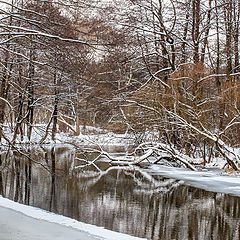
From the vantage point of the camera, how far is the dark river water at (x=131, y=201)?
7852mm

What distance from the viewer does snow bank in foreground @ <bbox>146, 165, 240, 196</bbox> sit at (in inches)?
491

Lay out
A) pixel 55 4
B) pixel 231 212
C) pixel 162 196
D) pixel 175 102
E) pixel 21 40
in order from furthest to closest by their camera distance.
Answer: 1. pixel 175 102
2. pixel 162 196
3. pixel 231 212
4. pixel 21 40
5. pixel 55 4

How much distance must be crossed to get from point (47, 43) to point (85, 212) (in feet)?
14.1

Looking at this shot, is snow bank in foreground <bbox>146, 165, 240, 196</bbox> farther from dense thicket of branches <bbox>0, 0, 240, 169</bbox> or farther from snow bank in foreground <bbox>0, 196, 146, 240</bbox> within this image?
snow bank in foreground <bbox>0, 196, 146, 240</bbox>

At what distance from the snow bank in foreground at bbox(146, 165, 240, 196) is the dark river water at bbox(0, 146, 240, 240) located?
53cm

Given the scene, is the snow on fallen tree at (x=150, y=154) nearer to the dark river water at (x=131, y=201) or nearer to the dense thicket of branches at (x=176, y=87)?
the dense thicket of branches at (x=176, y=87)

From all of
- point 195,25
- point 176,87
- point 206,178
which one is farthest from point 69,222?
point 195,25

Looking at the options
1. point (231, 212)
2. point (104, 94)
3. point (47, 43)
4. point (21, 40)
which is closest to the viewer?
point (47, 43)

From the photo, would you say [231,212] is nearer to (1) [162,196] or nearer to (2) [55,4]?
(1) [162,196]

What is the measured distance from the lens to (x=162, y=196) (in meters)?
11.3

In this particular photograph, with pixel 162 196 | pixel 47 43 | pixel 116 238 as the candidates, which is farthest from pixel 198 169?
pixel 47 43

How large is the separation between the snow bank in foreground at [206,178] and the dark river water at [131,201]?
0.53m

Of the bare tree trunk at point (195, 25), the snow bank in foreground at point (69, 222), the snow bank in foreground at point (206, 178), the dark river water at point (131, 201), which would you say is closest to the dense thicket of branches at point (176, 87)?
the bare tree trunk at point (195, 25)

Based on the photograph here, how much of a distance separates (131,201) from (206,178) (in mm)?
5003
